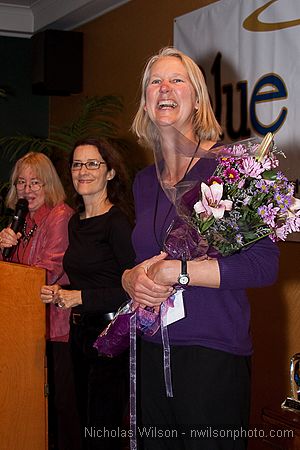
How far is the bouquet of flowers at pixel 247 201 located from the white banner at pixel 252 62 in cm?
167

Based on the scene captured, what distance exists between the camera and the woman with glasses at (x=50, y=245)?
344cm

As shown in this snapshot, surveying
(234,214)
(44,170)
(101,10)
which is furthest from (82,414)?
(101,10)

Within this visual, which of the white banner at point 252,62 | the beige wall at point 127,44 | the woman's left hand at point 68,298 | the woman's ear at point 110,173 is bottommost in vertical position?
the woman's left hand at point 68,298

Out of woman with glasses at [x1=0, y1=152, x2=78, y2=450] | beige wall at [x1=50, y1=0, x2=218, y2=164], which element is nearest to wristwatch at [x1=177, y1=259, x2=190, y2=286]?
woman with glasses at [x1=0, y1=152, x2=78, y2=450]

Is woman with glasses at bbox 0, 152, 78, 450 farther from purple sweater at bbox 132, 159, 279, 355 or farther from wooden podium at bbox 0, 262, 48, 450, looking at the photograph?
purple sweater at bbox 132, 159, 279, 355

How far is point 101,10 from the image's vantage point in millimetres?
6055

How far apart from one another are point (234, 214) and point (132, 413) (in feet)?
2.18

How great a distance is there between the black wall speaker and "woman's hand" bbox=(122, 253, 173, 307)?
4666mm

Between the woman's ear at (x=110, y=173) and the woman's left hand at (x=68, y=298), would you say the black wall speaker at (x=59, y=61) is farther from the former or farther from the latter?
the woman's left hand at (x=68, y=298)

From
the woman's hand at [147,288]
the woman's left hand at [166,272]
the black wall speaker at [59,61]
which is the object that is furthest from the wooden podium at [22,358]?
the black wall speaker at [59,61]

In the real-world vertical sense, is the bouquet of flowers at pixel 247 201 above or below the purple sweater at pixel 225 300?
above

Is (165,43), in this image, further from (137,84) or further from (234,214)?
(234,214)

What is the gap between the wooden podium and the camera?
9.70 ft

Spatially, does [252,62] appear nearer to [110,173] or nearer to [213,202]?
[110,173]
